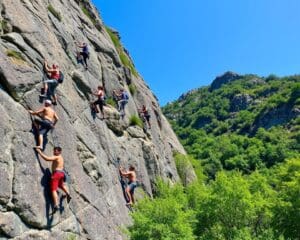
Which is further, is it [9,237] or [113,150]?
[113,150]

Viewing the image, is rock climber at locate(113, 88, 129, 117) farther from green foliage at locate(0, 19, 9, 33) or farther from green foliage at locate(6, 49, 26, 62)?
green foliage at locate(0, 19, 9, 33)

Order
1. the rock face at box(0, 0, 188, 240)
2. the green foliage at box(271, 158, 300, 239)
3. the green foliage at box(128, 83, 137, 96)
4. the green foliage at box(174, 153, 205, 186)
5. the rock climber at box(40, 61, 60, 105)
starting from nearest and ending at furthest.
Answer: the rock face at box(0, 0, 188, 240), the rock climber at box(40, 61, 60, 105), the green foliage at box(271, 158, 300, 239), the green foliage at box(128, 83, 137, 96), the green foliage at box(174, 153, 205, 186)

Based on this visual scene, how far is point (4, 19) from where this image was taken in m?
26.8

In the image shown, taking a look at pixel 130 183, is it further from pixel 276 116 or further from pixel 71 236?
pixel 276 116

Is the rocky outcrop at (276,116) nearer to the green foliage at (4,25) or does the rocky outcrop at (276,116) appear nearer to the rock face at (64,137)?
the rock face at (64,137)

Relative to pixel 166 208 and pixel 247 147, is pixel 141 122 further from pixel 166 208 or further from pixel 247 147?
pixel 247 147

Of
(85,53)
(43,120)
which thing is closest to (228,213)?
(85,53)

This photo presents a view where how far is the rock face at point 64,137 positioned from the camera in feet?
68.2

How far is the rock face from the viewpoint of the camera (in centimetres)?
2078

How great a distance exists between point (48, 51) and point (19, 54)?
15.6 feet

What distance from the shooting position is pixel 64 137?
26531mm

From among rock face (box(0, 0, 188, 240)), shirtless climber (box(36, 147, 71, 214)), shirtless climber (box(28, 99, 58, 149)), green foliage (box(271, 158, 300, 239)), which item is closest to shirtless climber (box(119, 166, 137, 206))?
rock face (box(0, 0, 188, 240))

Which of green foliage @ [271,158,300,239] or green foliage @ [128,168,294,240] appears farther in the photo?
green foliage @ [271,158,300,239]

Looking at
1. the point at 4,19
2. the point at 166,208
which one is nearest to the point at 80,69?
the point at 4,19
